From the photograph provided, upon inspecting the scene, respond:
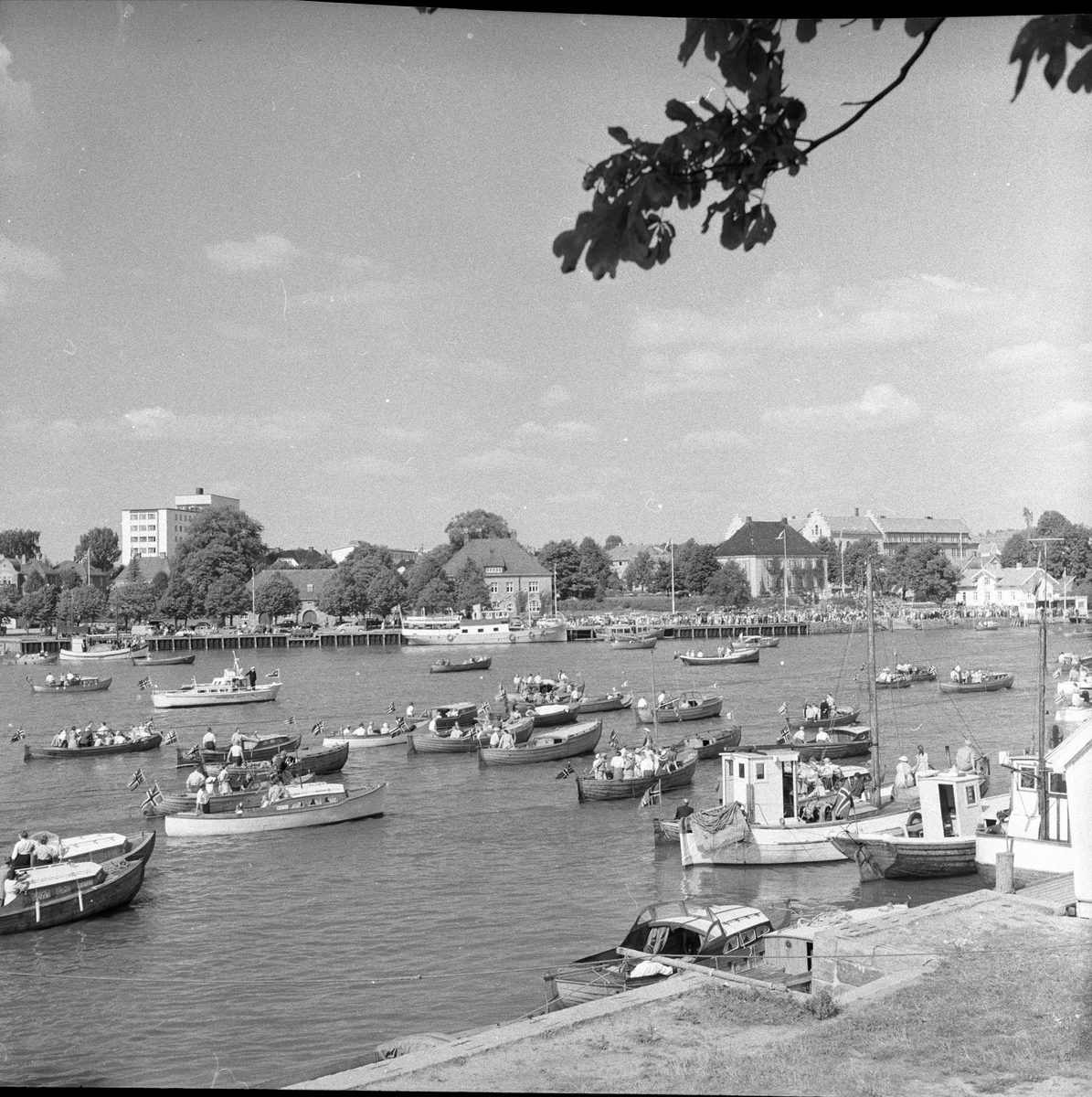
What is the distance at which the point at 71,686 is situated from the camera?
184ft

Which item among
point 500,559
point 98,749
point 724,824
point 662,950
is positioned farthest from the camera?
point 500,559

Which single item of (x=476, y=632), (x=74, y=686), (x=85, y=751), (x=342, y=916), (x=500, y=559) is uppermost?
(x=500, y=559)

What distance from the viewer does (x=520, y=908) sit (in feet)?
52.9

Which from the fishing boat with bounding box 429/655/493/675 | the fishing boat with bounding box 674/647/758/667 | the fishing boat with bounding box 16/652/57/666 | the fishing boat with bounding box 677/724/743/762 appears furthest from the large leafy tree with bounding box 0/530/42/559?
the fishing boat with bounding box 677/724/743/762

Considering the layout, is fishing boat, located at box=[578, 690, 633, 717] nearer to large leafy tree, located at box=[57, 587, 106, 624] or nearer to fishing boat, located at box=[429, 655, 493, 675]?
fishing boat, located at box=[429, 655, 493, 675]

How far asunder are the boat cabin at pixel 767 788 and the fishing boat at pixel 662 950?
6293 mm

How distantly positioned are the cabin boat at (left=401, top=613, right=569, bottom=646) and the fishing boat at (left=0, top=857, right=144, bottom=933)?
68.3 metres

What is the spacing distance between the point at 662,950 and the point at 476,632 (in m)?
74.8

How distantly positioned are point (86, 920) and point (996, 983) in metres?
12.6

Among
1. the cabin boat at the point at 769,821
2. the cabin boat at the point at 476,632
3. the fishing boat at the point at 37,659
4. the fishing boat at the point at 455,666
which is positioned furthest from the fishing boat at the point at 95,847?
the cabin boat at the point at 476,632

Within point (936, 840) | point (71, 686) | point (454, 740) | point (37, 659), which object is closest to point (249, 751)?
point (454, 740)

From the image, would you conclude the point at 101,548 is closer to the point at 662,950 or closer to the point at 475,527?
the point at 475,527

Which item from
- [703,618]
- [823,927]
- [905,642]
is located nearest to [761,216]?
[823,927]

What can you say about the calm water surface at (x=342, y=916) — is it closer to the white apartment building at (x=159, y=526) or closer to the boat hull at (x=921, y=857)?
the boat hull at (x=921, y=857)
